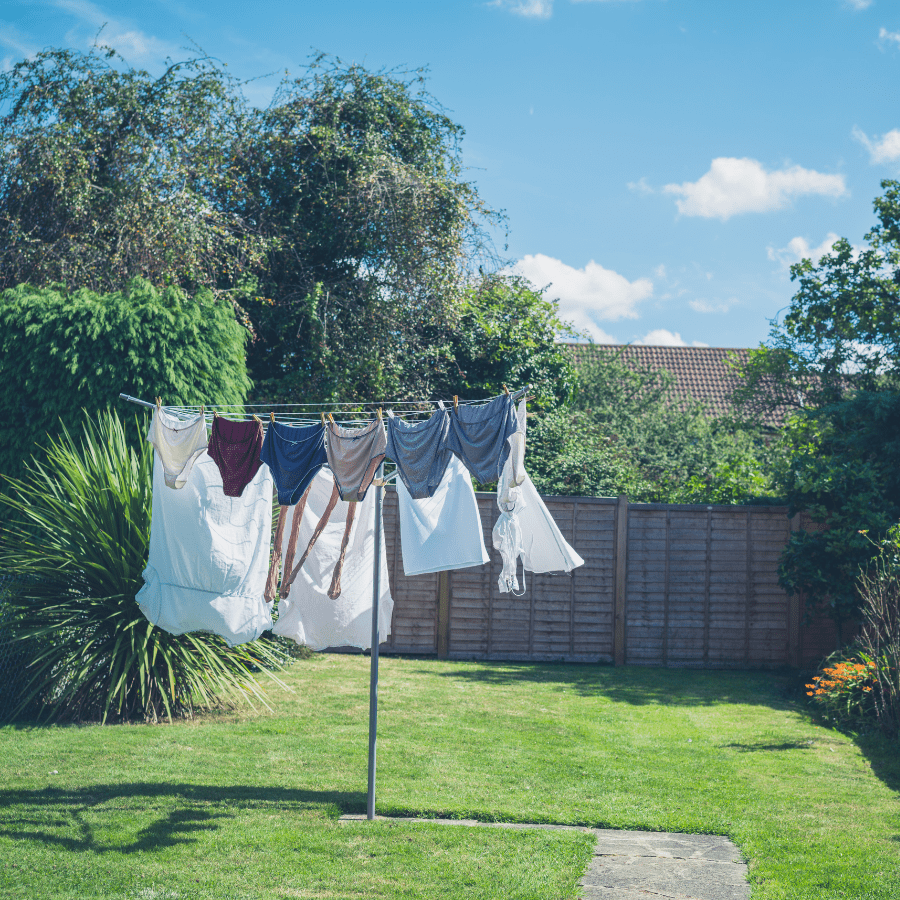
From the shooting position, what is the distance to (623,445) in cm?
1730

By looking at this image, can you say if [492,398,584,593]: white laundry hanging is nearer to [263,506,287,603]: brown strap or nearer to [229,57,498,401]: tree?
[263,506,287,603]: brown strap

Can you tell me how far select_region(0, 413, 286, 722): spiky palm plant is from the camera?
736 cm

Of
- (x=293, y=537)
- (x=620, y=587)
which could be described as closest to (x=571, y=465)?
(x=620, y=587)

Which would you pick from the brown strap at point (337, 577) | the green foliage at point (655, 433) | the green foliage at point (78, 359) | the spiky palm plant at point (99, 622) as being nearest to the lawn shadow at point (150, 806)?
the brown strap at point (337, 577)

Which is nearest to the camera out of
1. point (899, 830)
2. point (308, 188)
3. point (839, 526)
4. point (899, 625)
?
point (899, 830)

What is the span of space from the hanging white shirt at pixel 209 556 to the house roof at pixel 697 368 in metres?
20.9

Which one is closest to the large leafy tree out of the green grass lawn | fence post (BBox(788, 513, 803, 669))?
fence post (BBox(788, 513, 803, 669))

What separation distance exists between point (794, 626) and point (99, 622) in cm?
792

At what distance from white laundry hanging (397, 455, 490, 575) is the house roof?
20962 mm

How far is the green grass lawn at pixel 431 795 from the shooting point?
14.1 ft

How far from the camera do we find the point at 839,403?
10.8 meters

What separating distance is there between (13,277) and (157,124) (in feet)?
10.3

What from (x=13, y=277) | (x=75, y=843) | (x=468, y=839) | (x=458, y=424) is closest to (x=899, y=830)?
(x=468, y=839)

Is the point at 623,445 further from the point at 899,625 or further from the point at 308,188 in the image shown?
the point at 899,625
